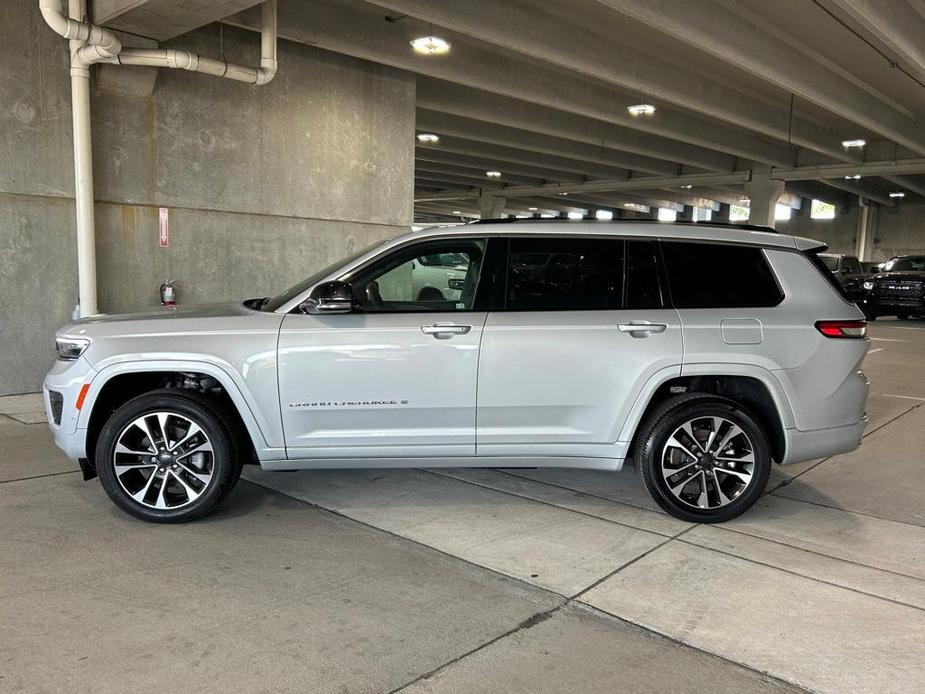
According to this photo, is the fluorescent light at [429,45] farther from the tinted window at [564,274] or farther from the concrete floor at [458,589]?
the concrete floor at [458,589]

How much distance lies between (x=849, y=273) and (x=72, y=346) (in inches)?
885

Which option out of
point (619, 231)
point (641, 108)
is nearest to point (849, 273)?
point (641, 108)

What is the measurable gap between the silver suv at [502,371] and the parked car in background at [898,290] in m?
17.6

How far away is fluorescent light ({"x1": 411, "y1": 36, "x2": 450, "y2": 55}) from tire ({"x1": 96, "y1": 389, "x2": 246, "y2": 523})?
722 centimetres

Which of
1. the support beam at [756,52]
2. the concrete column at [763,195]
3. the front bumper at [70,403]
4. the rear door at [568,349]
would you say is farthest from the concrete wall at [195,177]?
the concrete column at [763,195]

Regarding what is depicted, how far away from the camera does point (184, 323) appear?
432 centimetres

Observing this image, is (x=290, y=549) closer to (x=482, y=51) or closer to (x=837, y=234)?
(x=482, y=51)

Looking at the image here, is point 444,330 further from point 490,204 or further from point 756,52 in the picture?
point 490,204

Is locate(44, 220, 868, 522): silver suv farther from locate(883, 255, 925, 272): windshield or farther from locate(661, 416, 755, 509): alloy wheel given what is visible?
locate(883, 255, 925, 272): windshield

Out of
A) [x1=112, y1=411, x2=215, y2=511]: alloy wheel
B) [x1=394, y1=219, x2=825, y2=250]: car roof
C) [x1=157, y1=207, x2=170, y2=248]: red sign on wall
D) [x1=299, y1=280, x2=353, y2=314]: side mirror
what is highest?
[x1=157, y1=207, x2=170, y2=248]: red sign on wall

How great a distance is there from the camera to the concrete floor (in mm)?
2812

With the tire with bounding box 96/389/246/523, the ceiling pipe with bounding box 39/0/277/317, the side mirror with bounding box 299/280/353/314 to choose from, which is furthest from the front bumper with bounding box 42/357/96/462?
the ceiling pipe with bounding box 39/0/277/317

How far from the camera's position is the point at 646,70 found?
1238cm

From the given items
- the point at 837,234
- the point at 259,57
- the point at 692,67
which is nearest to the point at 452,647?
the point at 259,57
